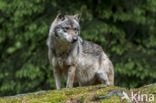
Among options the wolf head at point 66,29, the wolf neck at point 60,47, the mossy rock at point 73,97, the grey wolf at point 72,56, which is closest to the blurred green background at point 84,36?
the grey wolf at point 72,56

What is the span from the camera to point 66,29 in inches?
270

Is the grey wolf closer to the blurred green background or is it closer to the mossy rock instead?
the mossy rock

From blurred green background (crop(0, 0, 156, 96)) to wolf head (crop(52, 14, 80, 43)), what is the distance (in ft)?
11.0

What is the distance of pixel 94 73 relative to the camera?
7.91 m

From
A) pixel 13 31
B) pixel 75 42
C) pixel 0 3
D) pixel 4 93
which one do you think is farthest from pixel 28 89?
pixel 75 42

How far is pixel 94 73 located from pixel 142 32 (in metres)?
4.62

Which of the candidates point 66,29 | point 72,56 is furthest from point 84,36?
point 66,29

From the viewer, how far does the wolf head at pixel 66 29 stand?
672 cm

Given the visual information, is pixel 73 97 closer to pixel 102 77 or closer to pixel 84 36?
pixel 102 77

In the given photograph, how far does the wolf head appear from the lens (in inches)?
265

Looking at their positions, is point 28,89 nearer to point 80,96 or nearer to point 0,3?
point 0,3

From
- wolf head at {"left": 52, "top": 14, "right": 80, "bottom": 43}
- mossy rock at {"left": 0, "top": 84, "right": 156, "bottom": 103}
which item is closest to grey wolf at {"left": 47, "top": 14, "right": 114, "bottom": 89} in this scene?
wolf head at {"left": 52, "top": 14, "right": 80, "bottom": 43}

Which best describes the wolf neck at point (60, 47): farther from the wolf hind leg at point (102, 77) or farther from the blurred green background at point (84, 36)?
the blurred green background at point (84, 36)

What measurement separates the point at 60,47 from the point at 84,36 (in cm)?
367
